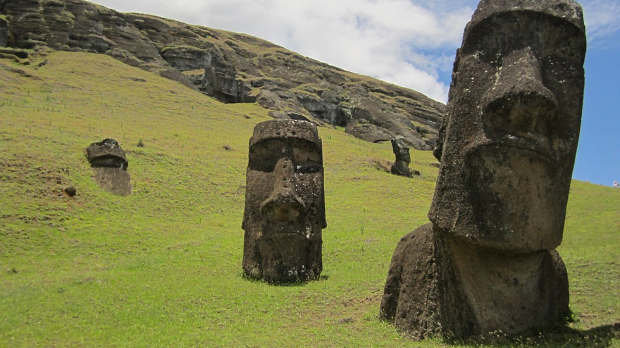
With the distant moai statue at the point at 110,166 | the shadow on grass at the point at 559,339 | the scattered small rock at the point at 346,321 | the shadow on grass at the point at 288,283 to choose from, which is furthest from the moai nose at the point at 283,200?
the distant moai statue at the point at 110,166

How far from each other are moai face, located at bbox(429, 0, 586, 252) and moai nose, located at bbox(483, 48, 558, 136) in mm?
11

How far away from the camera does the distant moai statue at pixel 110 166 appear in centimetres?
2130

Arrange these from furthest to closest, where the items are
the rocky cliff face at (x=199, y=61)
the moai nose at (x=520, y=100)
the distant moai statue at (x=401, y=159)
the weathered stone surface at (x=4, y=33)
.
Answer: the rocky cliff face at (x=199, y=61) → the weathered stone surface at (x=4, y=33) → the distant moai statue at (x=401, y=159) → the moai nose at (x=520, y=100)

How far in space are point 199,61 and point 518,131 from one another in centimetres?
6347

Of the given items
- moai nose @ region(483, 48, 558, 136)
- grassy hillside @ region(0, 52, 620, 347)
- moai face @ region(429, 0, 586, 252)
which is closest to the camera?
moai nose @ region(483, 48, 558, 136)

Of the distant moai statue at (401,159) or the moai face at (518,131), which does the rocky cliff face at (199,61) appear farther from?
the moai face at (518,131)

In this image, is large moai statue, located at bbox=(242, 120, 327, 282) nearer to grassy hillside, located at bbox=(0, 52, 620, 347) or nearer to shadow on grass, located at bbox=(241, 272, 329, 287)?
shadow on grass, located at bbox=(241, 272, 329, 287)

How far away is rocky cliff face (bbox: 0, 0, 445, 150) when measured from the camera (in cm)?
5703

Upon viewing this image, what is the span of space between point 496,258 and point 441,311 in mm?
906

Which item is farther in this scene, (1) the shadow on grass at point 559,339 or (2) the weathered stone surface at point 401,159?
(2) the weathered stone surface at point 401,159

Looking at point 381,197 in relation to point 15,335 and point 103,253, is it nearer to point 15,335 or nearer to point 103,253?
point 103,253

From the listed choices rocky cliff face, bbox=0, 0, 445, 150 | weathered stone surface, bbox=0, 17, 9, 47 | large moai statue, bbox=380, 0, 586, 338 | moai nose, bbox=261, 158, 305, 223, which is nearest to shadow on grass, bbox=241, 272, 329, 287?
moai nose, bbox=261, 158, 305, 223

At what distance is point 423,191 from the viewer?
88.1ft

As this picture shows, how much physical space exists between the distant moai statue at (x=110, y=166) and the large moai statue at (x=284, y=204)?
33.7 ft
